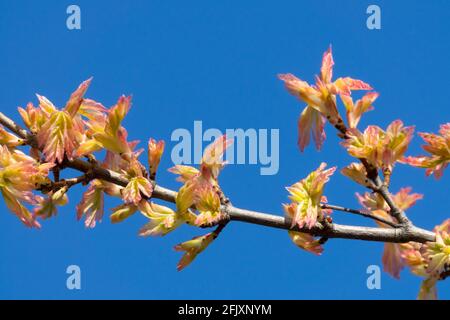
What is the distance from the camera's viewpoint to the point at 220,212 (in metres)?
2.26

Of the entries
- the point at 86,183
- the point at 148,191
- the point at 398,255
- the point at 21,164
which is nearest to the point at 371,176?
the point at 398,255

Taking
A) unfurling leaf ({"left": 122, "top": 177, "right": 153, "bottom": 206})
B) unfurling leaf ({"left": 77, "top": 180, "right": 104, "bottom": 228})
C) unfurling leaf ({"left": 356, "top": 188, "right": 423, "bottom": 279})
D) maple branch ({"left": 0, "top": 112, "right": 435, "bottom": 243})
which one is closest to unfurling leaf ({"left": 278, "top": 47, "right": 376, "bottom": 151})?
maple branch ({"left": 0, "top": 112, "right": 435, "bottom": 243})

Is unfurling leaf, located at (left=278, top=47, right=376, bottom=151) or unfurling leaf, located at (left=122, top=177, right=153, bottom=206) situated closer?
unfurling leaf, located at (left=122, top=177, right=153, bottom=206)

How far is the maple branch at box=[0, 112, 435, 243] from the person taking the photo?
2246mm

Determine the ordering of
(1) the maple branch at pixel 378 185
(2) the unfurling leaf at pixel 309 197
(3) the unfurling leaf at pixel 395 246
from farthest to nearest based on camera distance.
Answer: (3) the unfurling leaf at pixel 395 246 < (1) the maple branch at pixel 378 185 < (2) the unfurling leaf at pixel 309 197

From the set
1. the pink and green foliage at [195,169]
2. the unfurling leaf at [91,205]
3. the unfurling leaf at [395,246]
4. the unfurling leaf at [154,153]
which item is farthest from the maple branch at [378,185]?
the unfurling leaf at [91,205]

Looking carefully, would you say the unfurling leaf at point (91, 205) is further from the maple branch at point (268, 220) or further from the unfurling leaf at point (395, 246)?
the unfurling leaf at point (395, 246)

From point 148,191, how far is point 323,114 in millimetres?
→ 665

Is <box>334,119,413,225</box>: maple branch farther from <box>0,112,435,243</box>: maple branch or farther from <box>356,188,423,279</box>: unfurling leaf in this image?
<box>356,188,423,279</box>: unfurling leaf

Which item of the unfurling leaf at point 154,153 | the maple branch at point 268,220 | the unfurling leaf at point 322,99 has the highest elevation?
the unfurling leaf at point 322,99

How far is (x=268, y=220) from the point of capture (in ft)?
7.29

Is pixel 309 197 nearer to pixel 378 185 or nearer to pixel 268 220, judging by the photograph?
pixel 268 220

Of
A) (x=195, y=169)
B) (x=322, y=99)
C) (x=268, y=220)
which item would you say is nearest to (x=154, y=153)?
(x=195, y=169)

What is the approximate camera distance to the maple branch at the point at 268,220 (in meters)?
2.25
